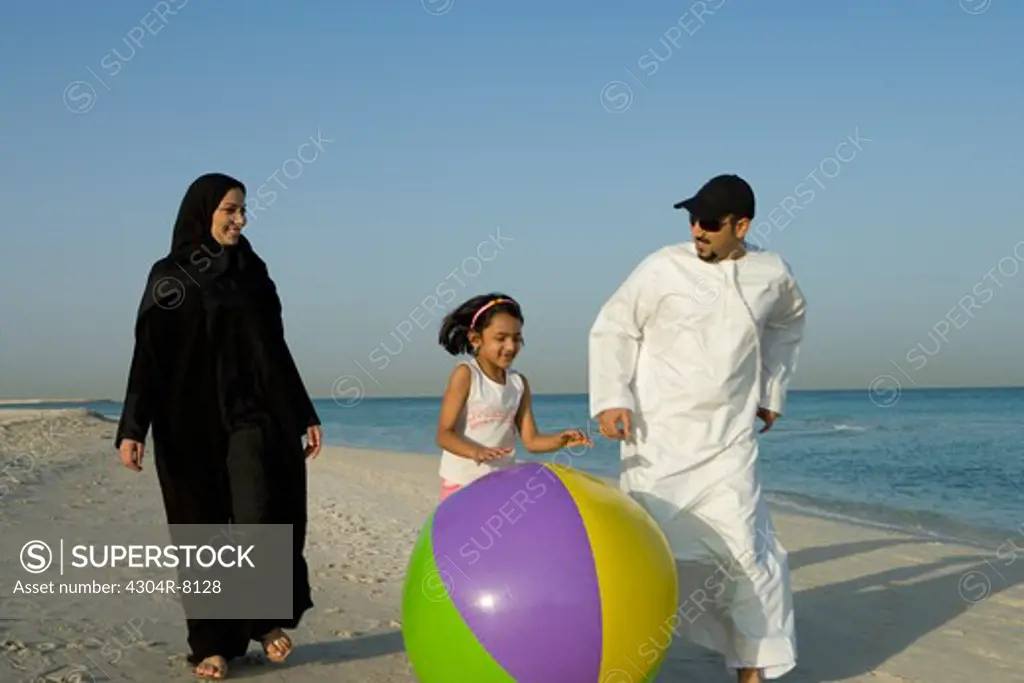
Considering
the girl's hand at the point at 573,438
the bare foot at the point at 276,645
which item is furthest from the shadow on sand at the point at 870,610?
the bare foot at the point at 276,645

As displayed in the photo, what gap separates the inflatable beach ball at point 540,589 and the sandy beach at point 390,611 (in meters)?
1.03

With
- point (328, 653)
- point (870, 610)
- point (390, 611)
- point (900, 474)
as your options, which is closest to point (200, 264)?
point (328, 653)

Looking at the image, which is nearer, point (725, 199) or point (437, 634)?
point (437, 634)

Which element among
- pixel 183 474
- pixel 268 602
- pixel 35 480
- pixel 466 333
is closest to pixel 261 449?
pixel 183 474

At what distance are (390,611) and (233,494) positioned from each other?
6.24 ft

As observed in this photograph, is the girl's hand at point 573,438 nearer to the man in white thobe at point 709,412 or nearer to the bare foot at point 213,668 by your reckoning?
the man in white thobe at point 709,412

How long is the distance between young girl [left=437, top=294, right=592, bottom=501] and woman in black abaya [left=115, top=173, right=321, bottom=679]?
0.79 metres

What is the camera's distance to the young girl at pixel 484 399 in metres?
5.37

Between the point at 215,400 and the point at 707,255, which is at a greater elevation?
the point at 707,255

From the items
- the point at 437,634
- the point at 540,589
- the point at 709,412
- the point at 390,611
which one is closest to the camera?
the point at 540,589

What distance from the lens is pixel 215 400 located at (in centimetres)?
496

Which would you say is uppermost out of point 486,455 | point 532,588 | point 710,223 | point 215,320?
point 710,223

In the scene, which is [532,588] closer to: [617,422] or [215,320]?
[617,422]

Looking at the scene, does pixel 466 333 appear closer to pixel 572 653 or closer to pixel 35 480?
pixel 572 653
